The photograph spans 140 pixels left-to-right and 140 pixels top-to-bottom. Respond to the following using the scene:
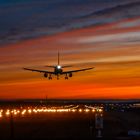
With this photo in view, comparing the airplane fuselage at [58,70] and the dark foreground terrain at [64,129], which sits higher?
the airplane fuselage at [58,70]

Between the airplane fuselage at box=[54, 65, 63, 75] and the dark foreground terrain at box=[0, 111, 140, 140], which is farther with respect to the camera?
the airplane fuselage at box=[54, 65, 63, 75]

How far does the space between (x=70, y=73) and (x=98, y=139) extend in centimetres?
9470

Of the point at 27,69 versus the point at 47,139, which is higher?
the point at 27,69

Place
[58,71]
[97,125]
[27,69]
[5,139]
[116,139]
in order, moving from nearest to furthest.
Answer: [116,139]
[5,139]
[97,125]
[58,71]
[27,69]

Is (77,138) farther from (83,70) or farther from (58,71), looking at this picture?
(83,70)

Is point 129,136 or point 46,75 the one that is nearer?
point 129,136

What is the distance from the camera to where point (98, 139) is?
48.4m

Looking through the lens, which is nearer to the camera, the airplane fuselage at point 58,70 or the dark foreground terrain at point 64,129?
the dark foreground terrain at point 64,129

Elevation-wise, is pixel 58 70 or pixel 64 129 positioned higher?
pixel 58 70

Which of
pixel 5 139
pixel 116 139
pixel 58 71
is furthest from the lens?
pixel 58 71

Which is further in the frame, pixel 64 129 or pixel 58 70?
pixel 58 70

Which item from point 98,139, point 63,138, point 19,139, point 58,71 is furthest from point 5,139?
point 58,71

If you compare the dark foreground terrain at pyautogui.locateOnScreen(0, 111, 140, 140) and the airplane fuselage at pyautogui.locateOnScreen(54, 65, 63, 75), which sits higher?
the airplane fuselage at pyautogui.locateOnScreen(54, 65, 63, 75)

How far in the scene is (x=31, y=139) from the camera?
5050cm
